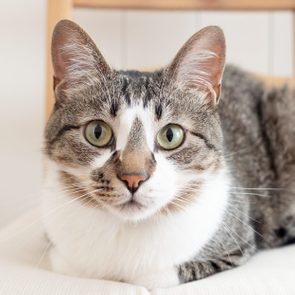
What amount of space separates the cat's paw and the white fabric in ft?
0.11

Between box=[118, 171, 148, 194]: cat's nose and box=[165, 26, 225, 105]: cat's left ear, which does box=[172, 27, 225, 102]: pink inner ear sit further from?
box=[118, 171, 148, 194]: cat's nose

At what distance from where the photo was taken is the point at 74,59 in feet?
3.07

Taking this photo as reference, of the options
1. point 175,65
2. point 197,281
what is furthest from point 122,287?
point 175,65

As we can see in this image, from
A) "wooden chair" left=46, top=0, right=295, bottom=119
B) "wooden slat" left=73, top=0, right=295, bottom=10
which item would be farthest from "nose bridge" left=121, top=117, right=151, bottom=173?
"wooden slat" left=73, top=0, right=295, bottom=10

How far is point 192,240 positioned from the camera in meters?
0.96

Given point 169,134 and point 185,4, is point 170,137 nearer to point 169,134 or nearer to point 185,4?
point 169,134

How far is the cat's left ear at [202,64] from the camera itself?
0.92m

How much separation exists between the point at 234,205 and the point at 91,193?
0.34 m

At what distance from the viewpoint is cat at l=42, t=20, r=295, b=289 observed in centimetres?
84

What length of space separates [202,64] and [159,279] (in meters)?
0.39

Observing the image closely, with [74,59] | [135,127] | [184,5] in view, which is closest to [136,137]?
[135,127]

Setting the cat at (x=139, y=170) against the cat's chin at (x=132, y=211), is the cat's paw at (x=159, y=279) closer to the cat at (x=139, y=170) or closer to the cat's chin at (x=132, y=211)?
the cat at (x=139, y=170)

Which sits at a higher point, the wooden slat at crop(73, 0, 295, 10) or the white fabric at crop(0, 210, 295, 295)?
the wooden slat at crop(73, 0, 295, 10)

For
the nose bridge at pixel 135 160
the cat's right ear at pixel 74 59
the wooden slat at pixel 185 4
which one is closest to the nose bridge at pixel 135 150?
the nose bridge at pixel 135 160
